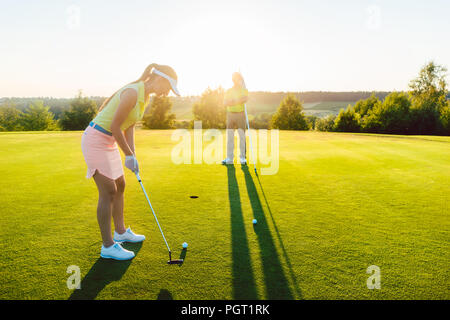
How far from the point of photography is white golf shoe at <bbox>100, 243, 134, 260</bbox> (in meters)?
2.73

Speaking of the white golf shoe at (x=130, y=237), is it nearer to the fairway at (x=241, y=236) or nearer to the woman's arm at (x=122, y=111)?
the fairway at (x=241, y=236)

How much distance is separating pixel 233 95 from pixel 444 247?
19.4 feet

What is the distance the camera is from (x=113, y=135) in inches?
103

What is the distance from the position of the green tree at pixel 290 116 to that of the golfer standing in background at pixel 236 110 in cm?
4378

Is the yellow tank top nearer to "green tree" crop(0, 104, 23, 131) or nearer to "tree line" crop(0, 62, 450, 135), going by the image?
"tree line" crop(0, 62, 450, 135)

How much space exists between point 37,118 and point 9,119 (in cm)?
770

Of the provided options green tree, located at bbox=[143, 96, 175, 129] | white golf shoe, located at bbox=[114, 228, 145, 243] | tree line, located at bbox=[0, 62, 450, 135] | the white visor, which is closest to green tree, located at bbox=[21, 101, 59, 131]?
tree line, located at bbox=[0, 62, 450, 135]

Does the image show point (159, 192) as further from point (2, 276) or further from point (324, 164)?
point (324, 164)

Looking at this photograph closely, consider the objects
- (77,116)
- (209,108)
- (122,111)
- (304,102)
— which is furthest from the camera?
(304,102)

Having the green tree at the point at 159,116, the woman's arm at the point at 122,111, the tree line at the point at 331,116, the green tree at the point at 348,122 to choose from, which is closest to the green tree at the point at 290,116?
the tree line at the point at 331,116

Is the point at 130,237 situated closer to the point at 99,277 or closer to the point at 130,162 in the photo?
the point at 99,277

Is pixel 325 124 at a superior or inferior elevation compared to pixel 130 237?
superior

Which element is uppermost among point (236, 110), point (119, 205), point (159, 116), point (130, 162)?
point (159, 116)

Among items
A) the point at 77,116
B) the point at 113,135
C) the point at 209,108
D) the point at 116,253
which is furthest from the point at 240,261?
the point at 77,116
